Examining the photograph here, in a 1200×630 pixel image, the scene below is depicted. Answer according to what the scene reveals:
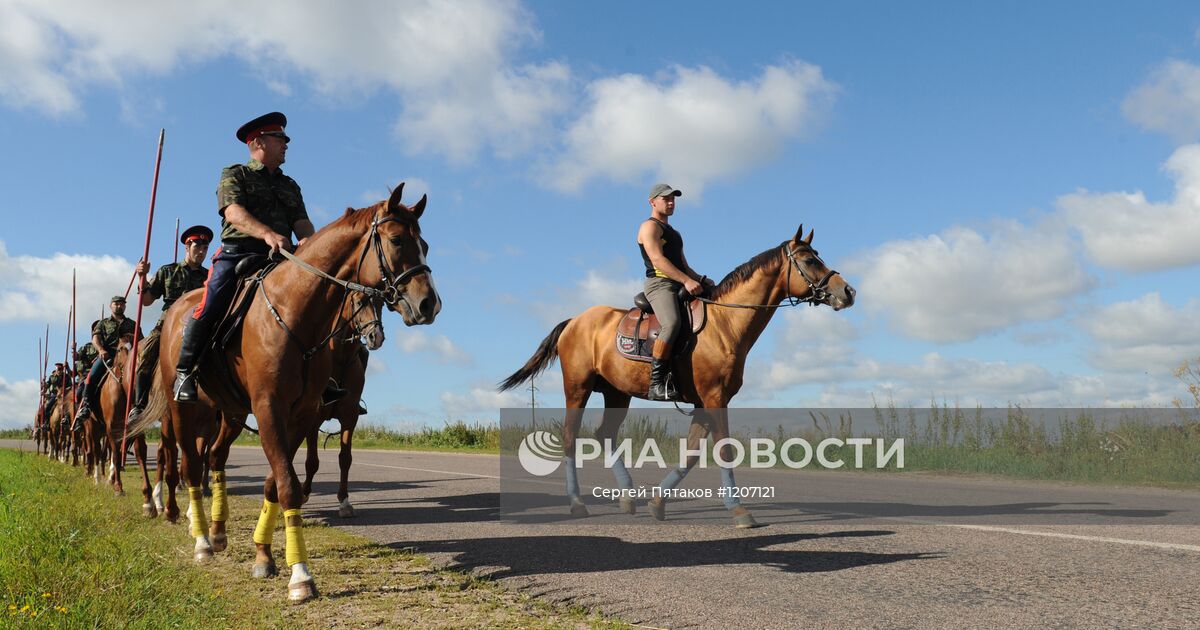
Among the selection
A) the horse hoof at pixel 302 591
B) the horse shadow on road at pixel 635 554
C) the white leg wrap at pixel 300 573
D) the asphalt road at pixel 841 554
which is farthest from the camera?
the horse shadow on road at pixel 635 554

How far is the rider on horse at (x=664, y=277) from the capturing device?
27.1 feet

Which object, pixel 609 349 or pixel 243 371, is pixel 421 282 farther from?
pixel 609 349

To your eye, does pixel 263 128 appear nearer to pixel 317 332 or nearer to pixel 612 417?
pixel 317 332

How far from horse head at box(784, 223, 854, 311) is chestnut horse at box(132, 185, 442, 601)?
13.5 feet

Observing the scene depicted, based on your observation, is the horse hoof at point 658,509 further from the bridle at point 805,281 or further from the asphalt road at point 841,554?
the bridle at point 805,281

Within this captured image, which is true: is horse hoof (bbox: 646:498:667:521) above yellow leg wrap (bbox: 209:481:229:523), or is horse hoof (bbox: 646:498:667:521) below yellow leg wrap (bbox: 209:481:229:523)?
below

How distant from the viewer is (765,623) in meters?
4.22

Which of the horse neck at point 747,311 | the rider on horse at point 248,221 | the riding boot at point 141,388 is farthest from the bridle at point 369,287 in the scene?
the riding boot at point 141,388

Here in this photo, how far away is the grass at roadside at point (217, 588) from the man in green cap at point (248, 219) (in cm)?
129

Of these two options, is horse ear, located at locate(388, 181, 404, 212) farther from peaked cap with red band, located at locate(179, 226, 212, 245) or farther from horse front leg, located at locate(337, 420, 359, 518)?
Answer: peaked cap with red band, located at locate(179, 226, 212, 245)

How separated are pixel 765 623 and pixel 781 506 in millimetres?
5396

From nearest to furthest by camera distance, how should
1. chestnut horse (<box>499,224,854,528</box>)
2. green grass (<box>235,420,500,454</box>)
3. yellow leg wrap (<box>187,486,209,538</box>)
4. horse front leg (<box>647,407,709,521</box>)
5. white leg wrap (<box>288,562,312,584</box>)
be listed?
white leg wrap (<box>288,562,312,584</box>), yellow leg wrap (<box>187,486,209,538</box>), chestnut horse (<box>499,224,854,528</box>), horse front leg (<box>647,407,709,521</box>), green grass (<box>235,420,500,454</box>)

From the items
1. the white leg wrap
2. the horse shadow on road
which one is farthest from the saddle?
the white leg wrap

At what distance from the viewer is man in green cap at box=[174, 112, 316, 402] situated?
6148 millimetres
